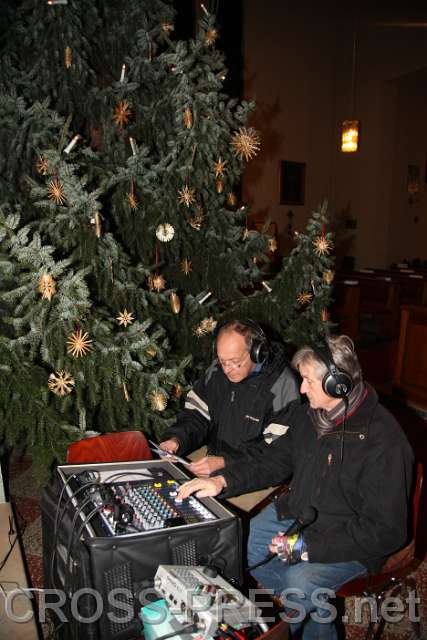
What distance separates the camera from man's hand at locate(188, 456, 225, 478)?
6.70 feet

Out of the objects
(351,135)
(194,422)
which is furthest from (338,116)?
(194,422)

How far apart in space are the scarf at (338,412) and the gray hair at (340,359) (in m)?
0.04

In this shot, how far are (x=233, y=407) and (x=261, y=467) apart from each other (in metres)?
0.49

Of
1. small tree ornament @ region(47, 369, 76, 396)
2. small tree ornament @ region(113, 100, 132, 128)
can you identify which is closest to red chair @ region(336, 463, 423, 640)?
small tree ornament @ region(47, 369, 76, 396)

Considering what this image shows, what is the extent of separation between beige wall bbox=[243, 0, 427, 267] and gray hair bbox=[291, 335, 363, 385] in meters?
8.79

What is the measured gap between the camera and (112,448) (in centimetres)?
214

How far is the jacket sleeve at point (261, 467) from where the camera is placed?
1943 mm

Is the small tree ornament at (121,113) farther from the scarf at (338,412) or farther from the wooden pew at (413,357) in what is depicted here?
the wooden pew at (413,357)

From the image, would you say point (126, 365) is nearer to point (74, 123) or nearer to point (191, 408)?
point (191, 408)

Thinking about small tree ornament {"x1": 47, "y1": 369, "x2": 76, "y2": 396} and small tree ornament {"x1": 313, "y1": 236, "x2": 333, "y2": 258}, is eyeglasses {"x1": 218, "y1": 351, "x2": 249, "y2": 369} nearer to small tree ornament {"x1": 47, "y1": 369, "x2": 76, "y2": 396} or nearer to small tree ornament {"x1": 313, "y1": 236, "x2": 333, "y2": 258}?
small tree ornament {"x1": 47, "y1": 369, "x2": 76, "y2": 396}

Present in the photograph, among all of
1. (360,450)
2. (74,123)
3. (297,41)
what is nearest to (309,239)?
(74,123)

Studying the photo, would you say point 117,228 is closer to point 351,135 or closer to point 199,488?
point 199,488

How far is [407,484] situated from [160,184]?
2455 mm

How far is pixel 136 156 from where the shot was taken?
296 cm
